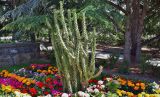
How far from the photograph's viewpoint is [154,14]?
14078 mm

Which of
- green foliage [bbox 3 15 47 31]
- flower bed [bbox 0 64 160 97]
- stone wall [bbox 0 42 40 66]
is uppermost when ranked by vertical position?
green foliage [bbox 3 15 47 31]

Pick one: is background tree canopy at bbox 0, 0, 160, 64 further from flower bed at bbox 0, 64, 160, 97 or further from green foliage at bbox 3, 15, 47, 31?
flower bed at bbox 0, 64, 160, 97

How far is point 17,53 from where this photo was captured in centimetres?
1184

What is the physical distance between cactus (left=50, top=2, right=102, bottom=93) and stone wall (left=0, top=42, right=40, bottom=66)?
17.0 ft

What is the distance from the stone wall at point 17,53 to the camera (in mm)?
11547

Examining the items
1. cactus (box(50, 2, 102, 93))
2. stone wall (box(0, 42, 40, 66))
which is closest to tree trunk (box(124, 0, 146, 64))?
stone wall (box(0, 42, 40, 66))

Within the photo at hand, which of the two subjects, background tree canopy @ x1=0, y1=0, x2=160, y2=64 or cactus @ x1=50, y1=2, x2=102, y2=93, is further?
background tree canopy @ x1=0, y1=0, x2=160, y2=64

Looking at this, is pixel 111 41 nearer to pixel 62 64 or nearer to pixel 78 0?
pixel 78 0

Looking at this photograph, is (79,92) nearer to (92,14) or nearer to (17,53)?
(92,14)

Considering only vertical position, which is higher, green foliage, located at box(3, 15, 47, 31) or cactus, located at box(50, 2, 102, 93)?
green foliage, located at box(3, 15, 47, 31)

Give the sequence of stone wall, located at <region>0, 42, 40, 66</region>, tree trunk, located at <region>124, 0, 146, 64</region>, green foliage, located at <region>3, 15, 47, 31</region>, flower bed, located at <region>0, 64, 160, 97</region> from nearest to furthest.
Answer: flower bed, located at <region>0, 64, 160, 97</region>, green foliage, located at <region>3, 15, 47, 31</region>, stone wall, located at <region>0, 42, 40, 66</region>, tree trunk, located at <region>124, 0, 146, 64</region>

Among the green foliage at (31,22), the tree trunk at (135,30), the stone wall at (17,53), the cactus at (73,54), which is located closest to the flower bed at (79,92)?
the cactus at (73,54)

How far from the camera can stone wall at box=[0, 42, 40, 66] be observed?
37.9 ft

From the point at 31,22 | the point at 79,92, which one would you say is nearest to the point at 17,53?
the point at 31,22
